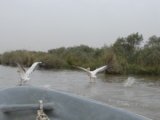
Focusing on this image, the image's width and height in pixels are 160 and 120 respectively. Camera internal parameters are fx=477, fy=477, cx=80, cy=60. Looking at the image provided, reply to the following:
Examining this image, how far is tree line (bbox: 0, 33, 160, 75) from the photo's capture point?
105 ft

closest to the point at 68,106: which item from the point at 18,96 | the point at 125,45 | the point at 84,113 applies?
the point at 84,113

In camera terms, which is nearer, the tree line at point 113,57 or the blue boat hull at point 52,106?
the blue boat hull at point 52,106

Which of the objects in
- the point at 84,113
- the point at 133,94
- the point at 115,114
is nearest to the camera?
the point at 115,114

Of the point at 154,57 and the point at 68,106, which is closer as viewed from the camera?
the point at 68,106

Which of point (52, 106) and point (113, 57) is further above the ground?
point (113, 57)

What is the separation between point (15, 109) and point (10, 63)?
136 ft

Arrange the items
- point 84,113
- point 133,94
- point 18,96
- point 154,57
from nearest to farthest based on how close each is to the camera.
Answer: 1. point 84,113
2. point 18,96
3. point 133,94
4. point 154,57

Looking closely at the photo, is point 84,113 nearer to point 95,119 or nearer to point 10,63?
point 95,119

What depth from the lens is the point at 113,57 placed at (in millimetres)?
33188

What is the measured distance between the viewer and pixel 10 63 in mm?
44000

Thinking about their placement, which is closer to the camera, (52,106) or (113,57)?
(52,106)

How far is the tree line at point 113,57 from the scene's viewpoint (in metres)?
32.1

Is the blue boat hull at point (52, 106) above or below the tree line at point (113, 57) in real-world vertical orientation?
below

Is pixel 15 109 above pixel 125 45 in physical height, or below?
below
